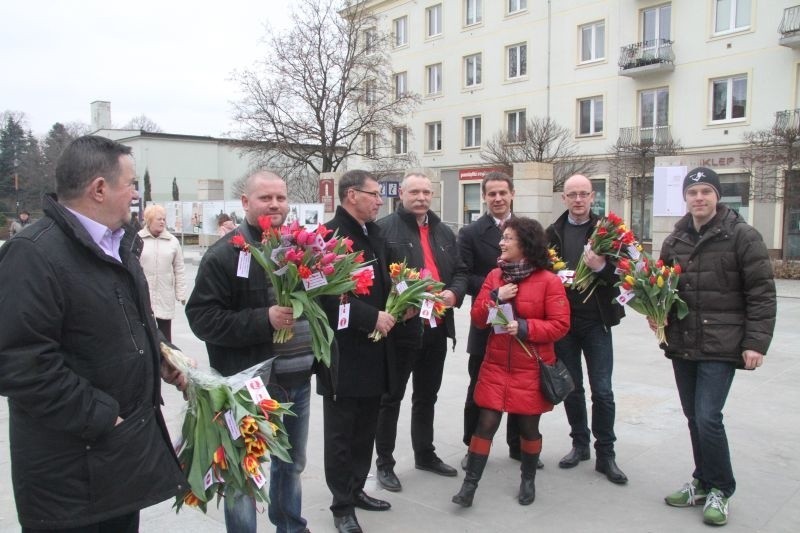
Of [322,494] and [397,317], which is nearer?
[397,317]

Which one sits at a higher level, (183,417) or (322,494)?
(183,417)

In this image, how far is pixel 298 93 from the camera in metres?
28.7

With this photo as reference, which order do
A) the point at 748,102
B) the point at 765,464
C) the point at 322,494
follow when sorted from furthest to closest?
the point at 748,102 < the point at 765,464 < the point at 322,494

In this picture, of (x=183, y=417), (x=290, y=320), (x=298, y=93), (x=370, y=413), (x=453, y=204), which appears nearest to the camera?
(x=183, y=417)

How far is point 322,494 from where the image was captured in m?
4.16

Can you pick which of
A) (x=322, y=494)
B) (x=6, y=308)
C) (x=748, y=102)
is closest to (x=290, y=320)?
(x=6, y=308)

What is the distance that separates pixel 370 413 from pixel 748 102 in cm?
2472

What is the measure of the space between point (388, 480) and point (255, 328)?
6.08 feet

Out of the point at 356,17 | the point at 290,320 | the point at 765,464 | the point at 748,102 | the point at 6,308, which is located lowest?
the point at 765,464

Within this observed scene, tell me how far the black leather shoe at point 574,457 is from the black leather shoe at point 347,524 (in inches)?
66.5

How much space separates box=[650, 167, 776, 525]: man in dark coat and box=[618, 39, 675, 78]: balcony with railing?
960 inches

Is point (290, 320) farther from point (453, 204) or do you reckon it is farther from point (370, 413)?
point (453, 204)

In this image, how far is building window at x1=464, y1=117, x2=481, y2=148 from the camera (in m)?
33.6

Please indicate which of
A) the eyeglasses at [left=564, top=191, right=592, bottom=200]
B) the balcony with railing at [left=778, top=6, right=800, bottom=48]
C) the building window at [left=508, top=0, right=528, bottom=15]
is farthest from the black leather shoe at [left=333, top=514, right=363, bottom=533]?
the building window at [left=508, top=0, right=528, bottom=15]
